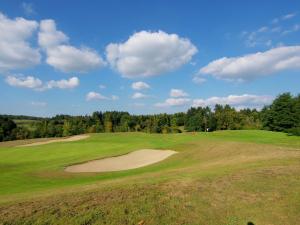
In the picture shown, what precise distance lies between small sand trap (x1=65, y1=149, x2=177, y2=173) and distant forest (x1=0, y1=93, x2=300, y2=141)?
54825mm

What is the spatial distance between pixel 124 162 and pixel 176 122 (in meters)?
97.0

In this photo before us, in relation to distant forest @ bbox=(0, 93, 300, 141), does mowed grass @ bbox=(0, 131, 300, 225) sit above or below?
below

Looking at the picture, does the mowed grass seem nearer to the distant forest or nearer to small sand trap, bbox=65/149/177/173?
small sand trap, bbox=65/149/177/173

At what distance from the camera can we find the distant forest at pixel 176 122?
262ft

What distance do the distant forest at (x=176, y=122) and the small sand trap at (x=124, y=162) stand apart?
5483cm

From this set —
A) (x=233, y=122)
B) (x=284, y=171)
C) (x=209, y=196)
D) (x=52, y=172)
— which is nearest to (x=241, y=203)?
(x=209, y=196)

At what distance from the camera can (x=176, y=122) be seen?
127938 mm

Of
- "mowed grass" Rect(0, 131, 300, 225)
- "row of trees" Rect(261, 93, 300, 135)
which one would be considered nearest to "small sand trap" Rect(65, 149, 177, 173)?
"mowed grass" Rect(0, 131, 300, 225)

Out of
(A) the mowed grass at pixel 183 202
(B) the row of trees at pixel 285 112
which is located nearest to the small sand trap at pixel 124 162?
(A) the mowed grass at pixel 183 202

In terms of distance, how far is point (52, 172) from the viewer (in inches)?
998

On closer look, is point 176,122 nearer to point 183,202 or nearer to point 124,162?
point 124,162

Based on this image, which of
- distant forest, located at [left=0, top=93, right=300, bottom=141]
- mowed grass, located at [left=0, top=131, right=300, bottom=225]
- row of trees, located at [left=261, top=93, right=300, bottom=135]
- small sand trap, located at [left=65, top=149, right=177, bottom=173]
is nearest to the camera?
mowed grass, located at [left=0, top=131, right=300, bottom=225]

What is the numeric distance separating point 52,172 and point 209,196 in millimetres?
16753

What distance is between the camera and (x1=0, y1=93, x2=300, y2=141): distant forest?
79.7 m
